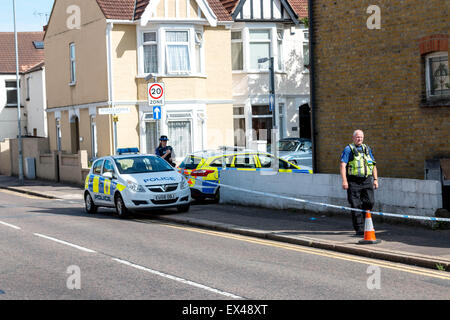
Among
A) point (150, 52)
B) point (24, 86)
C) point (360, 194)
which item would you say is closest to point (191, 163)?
point (360, 194)

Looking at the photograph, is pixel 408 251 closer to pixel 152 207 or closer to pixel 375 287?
pixel 375 287

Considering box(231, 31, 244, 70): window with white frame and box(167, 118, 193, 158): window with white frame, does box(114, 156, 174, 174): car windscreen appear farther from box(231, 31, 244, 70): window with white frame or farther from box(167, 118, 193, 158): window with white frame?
box(231, 31, 244, 70): window with white frame

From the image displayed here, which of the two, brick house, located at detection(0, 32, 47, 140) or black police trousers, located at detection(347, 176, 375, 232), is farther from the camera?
brick house, located at detection(0, 32, 47, 140)

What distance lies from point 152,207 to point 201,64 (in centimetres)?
1399

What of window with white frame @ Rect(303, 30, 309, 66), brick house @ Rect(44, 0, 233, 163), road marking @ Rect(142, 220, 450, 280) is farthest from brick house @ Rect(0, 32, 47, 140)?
road marking @ Rect(142, 220, 450, 280)

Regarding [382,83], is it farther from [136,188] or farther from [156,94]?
[156,94]

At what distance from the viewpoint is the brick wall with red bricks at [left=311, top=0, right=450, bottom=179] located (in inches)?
577

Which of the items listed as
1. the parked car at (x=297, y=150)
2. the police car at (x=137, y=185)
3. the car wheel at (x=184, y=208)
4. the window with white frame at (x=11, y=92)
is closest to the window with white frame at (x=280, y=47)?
the parked car at (x=297, y=150)

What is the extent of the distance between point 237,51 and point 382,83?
17480mm

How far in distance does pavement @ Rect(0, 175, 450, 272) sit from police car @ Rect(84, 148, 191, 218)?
0.50 metres

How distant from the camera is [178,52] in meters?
29.9

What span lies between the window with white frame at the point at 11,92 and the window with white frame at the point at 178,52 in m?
23.8

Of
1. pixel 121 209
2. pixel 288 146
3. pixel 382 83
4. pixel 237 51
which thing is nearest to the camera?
pixel 382 83

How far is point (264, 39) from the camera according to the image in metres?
32.8
